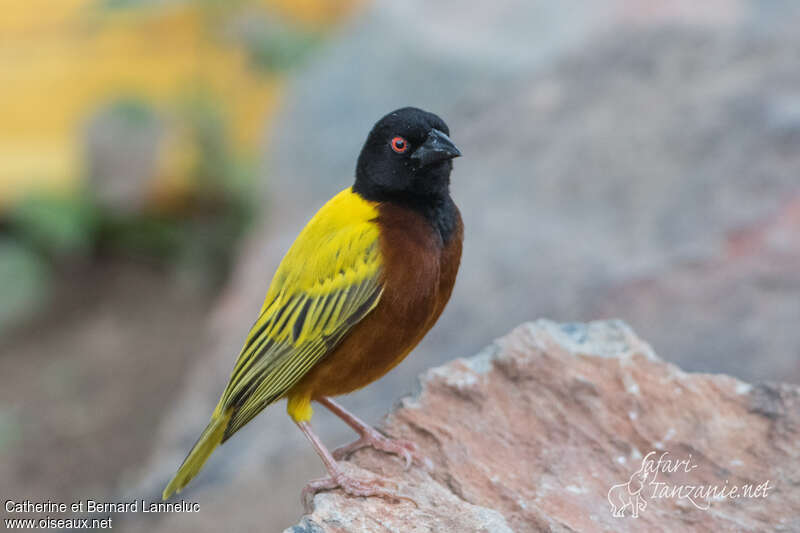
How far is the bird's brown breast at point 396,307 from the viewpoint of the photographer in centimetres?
358

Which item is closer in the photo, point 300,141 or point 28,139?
point 300,141

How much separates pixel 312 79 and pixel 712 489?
5954mm

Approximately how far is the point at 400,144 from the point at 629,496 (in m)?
1.47

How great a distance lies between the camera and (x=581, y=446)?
11.8ft

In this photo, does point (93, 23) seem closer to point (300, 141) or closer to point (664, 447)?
point (300, 141)

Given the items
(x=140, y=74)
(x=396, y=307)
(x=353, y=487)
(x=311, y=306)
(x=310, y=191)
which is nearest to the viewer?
(x=353, y=487)

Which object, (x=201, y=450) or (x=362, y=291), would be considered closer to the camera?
(x=362, y=291)

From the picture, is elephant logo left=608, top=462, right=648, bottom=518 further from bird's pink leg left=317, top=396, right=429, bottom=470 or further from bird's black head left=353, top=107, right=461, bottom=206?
bird's black head left=353, top=107, right=461, bottom=206

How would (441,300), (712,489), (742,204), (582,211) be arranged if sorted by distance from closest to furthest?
(712,489) < (441,300) < (742,204) < (582,211)

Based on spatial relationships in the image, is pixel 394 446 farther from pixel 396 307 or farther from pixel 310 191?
pixel 310 191

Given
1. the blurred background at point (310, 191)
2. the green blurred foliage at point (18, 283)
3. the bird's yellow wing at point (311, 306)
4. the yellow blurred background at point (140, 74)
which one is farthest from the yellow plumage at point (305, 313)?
the yellow blurred background at point (140, 74)

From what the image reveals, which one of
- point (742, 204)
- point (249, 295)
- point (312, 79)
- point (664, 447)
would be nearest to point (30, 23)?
point (312, 79)

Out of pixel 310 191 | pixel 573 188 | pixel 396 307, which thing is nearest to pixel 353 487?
pixel 396 307

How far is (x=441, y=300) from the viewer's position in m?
3.74
